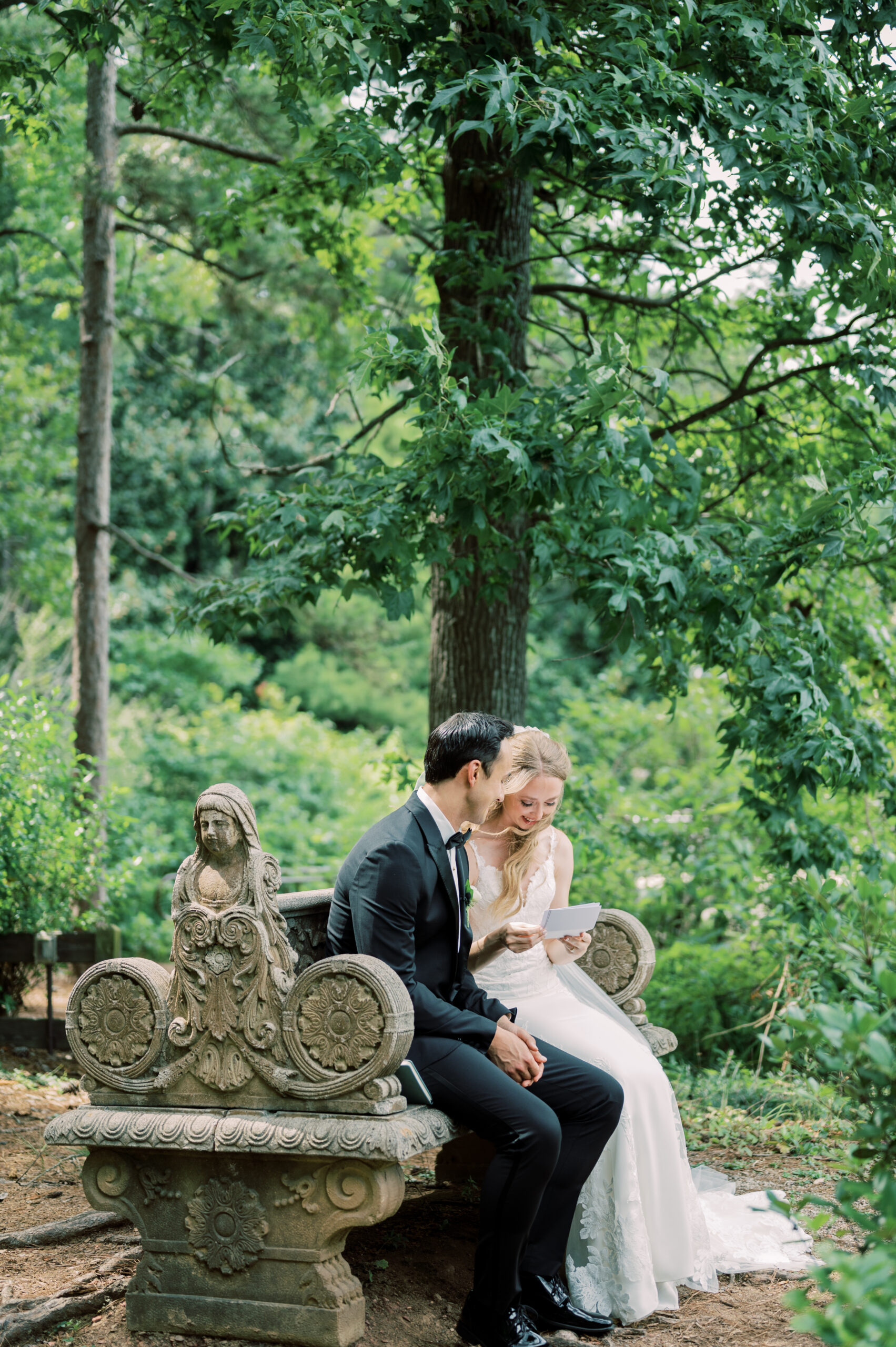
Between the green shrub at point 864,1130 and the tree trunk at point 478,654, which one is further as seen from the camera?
the tree trunk at point 478,654

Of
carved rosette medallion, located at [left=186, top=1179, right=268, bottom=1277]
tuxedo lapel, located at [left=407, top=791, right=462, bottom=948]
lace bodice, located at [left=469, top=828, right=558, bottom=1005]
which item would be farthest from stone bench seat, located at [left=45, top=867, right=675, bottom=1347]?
lace bodice, located at [left=469, top=828, right=558, bottom=1005]

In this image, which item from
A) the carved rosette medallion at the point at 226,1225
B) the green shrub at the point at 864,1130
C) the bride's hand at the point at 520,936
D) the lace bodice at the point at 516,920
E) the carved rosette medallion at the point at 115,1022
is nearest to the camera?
the green shrub at the point at 864,1130

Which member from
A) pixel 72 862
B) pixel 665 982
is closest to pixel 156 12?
pixel 72 862

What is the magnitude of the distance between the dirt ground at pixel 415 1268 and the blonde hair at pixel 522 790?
106 cm

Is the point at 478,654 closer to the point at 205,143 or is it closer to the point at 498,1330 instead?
the point at 498,1330

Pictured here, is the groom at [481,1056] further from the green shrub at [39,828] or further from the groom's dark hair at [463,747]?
the green shrub at [39,828]

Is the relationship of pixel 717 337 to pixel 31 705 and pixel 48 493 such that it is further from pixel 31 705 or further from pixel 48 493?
pixel 48 493

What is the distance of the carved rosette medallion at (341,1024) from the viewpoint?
2.99m

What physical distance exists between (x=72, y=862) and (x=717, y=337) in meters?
5.08

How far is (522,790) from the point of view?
162 inches

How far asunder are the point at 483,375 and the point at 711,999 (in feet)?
12.8

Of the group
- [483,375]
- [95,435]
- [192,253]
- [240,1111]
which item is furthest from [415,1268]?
[95,435]

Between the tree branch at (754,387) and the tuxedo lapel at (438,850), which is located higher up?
the tree branch at (754,387)

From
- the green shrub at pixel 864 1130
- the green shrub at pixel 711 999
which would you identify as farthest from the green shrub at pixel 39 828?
the green shrub at pixel 864 1130
